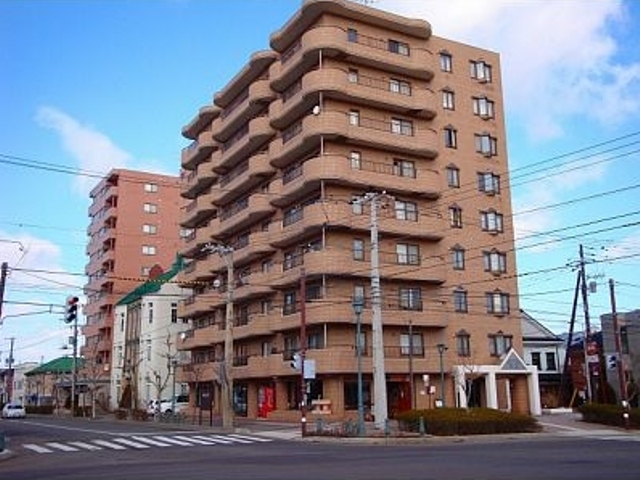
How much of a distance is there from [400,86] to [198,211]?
25.2 m

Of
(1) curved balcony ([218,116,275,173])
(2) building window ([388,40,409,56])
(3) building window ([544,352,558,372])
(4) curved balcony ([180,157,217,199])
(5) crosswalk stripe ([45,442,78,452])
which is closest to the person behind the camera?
(5) crosswalk stripe ([45,442,78,452])

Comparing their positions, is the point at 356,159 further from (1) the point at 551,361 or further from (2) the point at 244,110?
(1) the point at 551,361

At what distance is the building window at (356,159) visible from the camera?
52.2 meters

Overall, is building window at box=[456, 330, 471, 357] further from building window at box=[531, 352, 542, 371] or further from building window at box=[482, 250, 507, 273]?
building window at box=[531, 352, 542, 371]

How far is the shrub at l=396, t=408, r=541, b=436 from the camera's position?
112ft

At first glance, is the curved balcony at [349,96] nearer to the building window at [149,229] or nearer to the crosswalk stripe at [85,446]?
the crosswalk stripe at [85,446]

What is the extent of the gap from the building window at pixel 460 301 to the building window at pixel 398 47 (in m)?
18.5

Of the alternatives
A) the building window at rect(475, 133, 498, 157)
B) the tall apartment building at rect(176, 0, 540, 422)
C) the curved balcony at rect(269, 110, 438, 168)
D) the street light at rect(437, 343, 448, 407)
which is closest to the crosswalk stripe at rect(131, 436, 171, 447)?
the tall apartment building at rect(176, 0, 540, 422)

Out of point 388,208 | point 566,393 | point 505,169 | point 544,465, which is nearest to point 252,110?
point 388,208

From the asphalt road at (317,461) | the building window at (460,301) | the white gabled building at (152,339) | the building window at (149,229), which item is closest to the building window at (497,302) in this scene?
the building window at (460,301)

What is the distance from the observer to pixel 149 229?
10025 cm

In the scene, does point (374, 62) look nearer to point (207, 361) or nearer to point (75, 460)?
point (207, 361)

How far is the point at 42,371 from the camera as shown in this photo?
11631 centimetres

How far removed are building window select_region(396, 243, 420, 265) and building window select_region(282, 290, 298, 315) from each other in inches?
321
